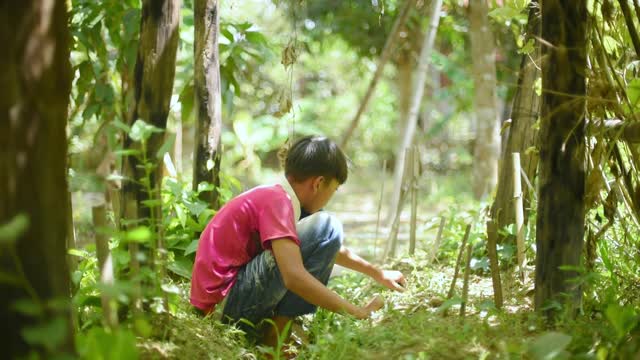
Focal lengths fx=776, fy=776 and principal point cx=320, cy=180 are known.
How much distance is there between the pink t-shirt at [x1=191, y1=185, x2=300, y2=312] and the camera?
3043mm

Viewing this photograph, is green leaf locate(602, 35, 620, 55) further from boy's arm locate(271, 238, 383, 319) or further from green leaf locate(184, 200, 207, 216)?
green leaf locate(184, 200, 207, 216)

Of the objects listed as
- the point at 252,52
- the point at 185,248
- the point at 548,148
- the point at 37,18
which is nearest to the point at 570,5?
the point at 548,148

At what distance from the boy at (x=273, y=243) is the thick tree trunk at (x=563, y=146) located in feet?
2.44

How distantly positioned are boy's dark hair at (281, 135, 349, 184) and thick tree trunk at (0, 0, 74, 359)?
1504mm

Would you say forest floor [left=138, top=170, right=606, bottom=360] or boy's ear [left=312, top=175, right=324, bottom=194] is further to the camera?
boy's ear [left=312, top=175, right=324, bottom=194]

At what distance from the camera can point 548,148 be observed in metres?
2.46

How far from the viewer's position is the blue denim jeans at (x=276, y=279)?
299cm

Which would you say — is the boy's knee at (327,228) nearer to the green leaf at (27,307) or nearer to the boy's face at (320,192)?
the boy's face at (320,192)

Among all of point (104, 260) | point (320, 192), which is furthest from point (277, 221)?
point (104, 260)

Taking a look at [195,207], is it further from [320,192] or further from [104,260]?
[104,260]

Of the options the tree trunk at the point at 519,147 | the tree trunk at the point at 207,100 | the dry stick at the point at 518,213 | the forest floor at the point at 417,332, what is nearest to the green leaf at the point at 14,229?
the forest floor at the point at 417,332

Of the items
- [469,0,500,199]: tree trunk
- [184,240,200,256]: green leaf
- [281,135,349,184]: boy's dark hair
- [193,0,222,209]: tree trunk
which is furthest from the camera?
[469,0,500,199]: tree trunk

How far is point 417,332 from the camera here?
258 centimetres

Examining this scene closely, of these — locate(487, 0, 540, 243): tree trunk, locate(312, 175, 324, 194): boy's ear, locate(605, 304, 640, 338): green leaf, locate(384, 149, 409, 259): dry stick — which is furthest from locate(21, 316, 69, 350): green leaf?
locate(384, 149, 409, 259): dry stick
